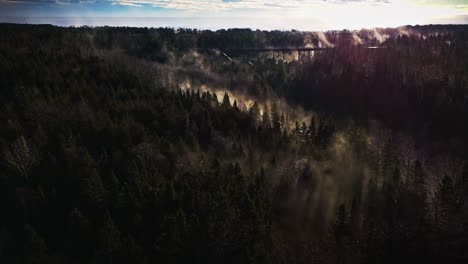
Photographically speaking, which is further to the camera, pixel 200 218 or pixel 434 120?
pixel 434 120

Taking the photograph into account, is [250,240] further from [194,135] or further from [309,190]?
[194,135]

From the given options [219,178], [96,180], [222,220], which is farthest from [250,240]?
[96,180]

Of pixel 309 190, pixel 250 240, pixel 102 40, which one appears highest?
pixel 102 40

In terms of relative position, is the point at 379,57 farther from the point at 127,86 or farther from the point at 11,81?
the point at 11,81

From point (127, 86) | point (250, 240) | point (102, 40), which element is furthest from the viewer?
point (102, 40)

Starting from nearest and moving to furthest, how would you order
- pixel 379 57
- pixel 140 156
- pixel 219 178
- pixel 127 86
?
pixel 219 178 < pixel 140 156 < pixel 127 86 < pixel 379 57

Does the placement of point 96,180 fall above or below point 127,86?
below
